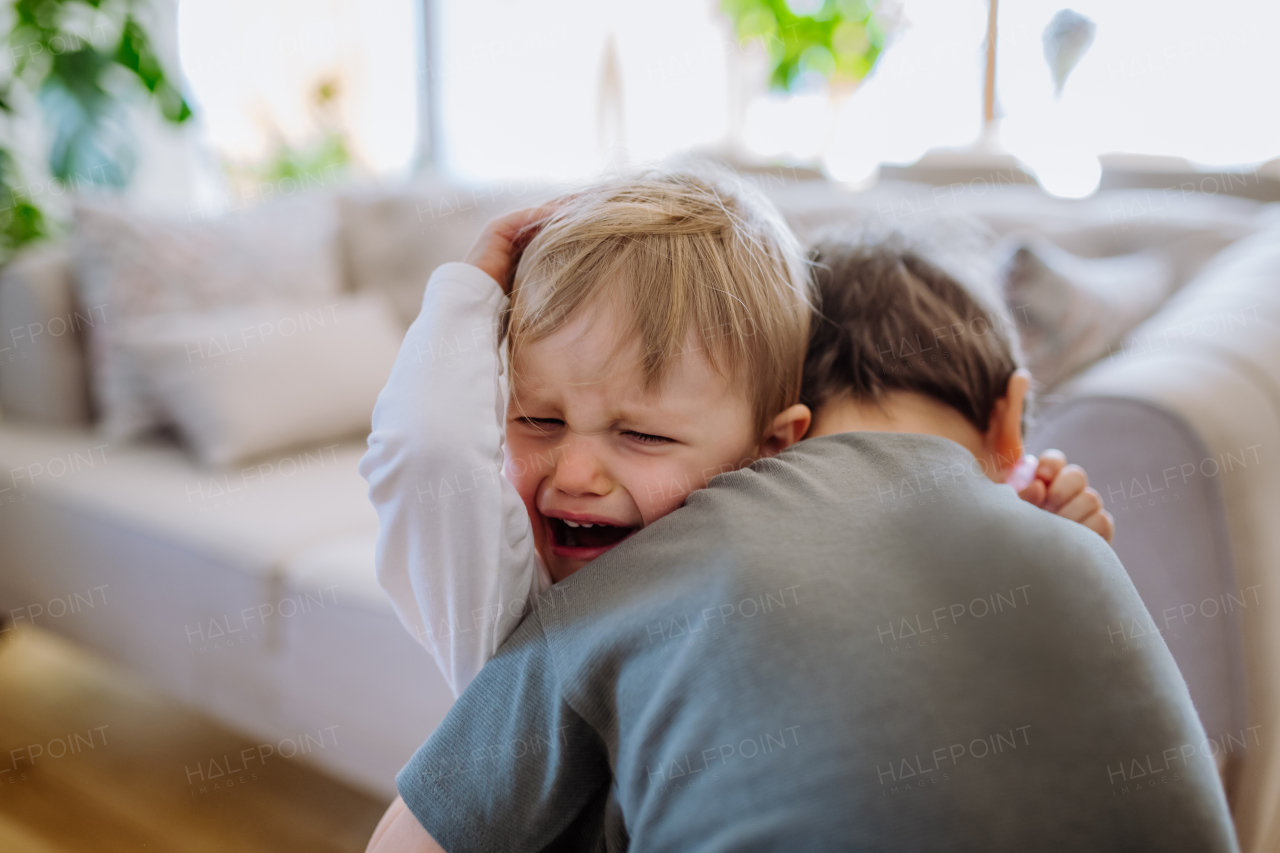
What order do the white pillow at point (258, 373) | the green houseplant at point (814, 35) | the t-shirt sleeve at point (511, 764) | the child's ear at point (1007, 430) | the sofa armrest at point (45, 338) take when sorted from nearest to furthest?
1. the t-shirt sleeve at point (511, 764)
2. the child's ear at point (1007, 430)
3. the white pillow at point (258, 373)
4. the sofa armrest at point (45, 338)
5. the green houseplant at point (814, 35)

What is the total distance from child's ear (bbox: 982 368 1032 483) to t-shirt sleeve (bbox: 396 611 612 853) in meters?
0.52

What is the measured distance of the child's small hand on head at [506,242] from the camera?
85 centimetres

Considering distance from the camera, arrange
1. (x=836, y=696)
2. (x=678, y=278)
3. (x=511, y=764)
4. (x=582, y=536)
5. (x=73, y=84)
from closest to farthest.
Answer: (x=836, y=696)
(x=511, y=764)
(x=678, y=278)
(x=582, y=536)
(x=73, y=84)

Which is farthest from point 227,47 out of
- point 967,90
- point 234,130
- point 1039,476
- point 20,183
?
point 1039,476

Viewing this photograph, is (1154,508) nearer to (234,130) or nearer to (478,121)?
(234,130)

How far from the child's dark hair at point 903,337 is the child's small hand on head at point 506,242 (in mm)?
283

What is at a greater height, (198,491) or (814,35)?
(814,35)

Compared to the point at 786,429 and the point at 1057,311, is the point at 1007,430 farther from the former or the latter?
the point at 1057,311

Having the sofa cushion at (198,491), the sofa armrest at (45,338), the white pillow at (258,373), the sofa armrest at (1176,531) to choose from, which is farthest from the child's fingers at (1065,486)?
the sofa armrest at (45,338)

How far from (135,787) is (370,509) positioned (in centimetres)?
61

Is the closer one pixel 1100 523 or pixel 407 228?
pixel 1100 523

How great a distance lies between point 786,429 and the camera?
2.79 feet

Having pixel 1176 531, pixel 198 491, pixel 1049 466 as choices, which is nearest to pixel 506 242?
pixel 1049 466

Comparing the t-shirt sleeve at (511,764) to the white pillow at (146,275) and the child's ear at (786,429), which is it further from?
the white pillow at (146,275)
